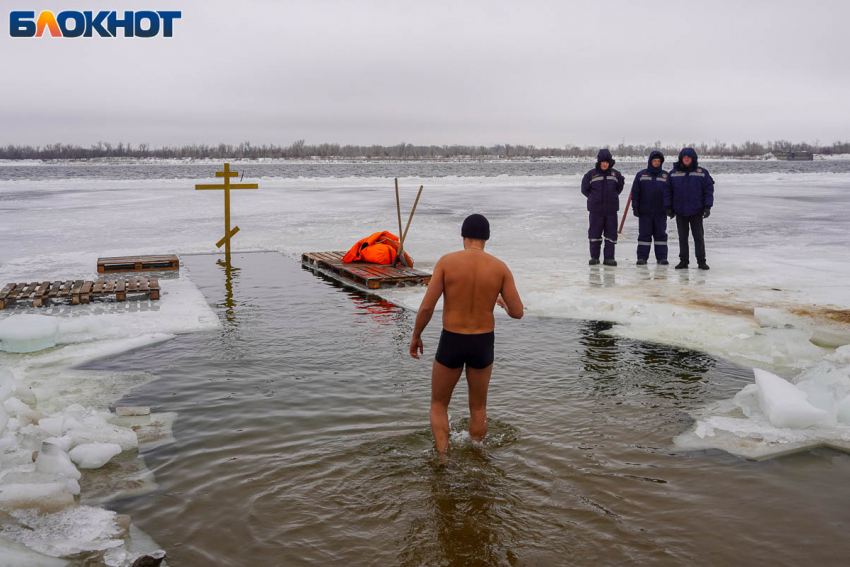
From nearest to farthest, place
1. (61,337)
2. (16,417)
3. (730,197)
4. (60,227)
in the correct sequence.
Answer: (16,417) < (61,337) < (60,227) < (730,197)

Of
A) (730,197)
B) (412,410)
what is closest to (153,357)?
(412,410)

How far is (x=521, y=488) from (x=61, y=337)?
5.73 meters

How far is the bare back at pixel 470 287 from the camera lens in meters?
4.54

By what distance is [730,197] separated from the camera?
32562mm

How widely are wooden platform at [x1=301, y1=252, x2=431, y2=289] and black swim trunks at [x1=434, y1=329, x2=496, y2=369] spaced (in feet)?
21.8

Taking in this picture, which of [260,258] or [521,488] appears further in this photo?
[260,258]

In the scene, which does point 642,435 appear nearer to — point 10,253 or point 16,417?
point 16,417

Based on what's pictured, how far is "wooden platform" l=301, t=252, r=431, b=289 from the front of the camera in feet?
37.5

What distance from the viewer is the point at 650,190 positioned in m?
12.8

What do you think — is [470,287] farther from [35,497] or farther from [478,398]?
[35,497]

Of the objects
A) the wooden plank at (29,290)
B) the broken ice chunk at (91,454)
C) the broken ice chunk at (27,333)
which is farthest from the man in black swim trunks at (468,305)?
the wooden plank at (29,290)

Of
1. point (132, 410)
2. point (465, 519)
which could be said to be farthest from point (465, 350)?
point (132, 410)

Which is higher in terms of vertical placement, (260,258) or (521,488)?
(260,258)

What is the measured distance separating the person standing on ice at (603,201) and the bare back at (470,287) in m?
8.60
